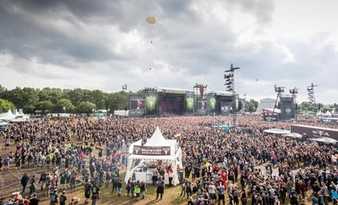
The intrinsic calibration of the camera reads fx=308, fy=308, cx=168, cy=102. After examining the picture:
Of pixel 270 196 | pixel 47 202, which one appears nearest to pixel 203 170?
pixel 270 196

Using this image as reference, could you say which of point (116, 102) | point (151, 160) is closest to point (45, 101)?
point (116, 102)

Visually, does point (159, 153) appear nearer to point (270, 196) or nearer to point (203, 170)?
point (203, 170)

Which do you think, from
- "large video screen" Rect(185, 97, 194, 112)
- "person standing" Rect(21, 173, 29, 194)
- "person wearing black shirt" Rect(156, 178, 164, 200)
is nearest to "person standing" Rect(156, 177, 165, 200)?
"person wearing black shirt" Rect(156, 178, 164, 200)

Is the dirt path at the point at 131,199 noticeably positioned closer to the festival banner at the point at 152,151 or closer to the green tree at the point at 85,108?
the festival banner at the point at 152,151

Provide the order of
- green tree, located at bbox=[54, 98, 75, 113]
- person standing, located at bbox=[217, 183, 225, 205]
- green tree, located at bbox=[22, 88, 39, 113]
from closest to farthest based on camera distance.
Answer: person standing, located at bbox=[217, 183, 225, 205] → green tree, located at bbox=[22, 88, 39, 113] → green tree, located at bbox=[54, 98, 75, 113]

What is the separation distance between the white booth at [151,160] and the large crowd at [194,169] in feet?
3.38

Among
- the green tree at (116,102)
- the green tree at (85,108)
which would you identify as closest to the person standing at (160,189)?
the green tree at (85,108)

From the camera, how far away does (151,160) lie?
2269 cm

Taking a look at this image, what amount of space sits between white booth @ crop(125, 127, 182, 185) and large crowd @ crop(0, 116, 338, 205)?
103cm

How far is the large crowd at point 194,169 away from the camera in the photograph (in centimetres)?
1714

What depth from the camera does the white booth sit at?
68.7 ft

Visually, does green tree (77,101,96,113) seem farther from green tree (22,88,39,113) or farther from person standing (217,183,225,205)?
person standing (217,183,225,205)

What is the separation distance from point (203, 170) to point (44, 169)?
12988 millimetres

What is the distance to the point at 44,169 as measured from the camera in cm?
2527
